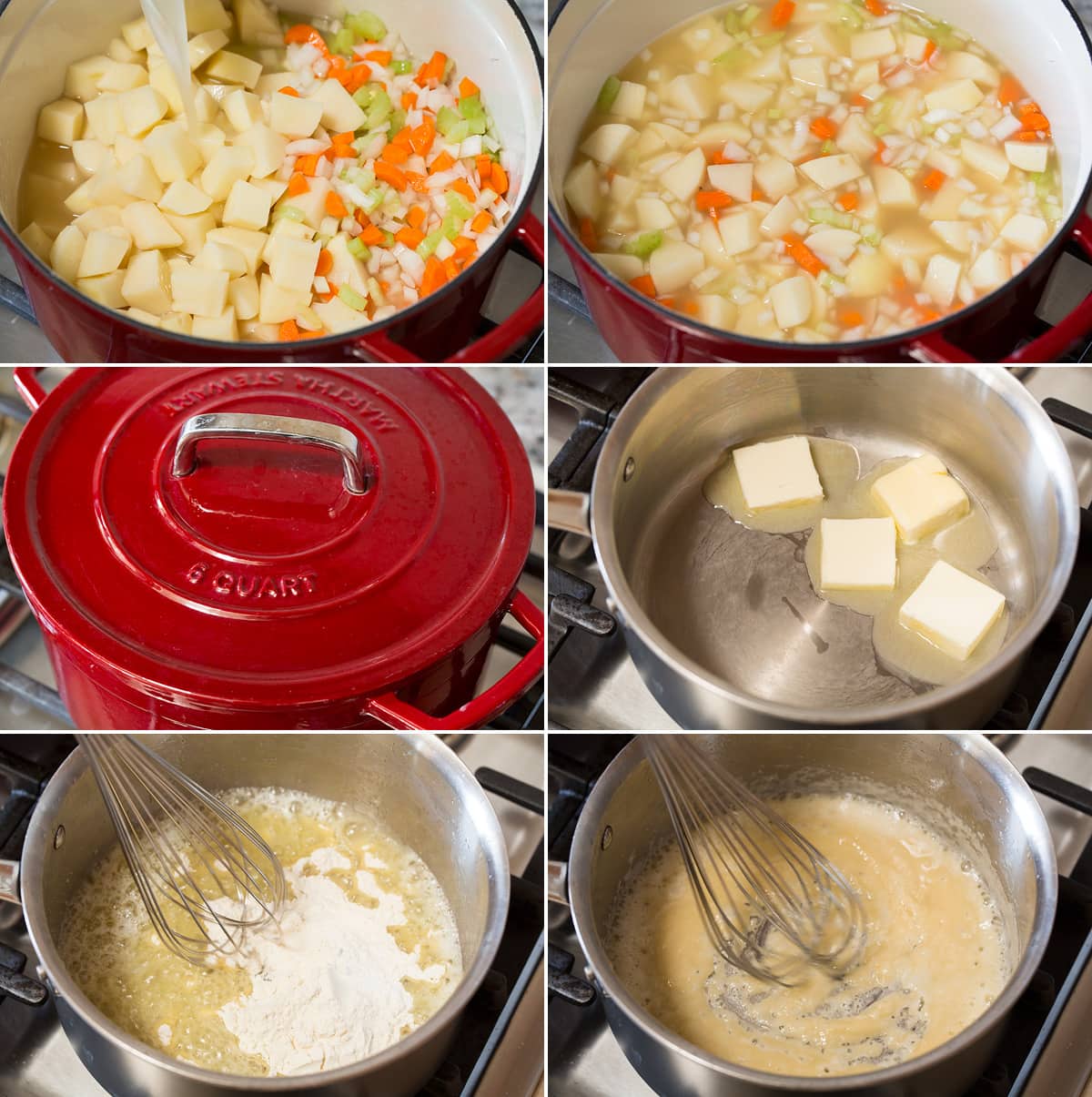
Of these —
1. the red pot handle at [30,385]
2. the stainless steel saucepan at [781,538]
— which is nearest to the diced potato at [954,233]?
the stainless steel saucepan at [781,538]

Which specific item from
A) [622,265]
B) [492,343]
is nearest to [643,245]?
[622,265]

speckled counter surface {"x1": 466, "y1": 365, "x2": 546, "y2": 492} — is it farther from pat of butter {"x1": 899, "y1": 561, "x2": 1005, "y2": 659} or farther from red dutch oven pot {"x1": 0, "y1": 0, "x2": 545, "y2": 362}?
pat of butter {"x1": 899, "y1": 561, "x2": 1005, "y2": 659}

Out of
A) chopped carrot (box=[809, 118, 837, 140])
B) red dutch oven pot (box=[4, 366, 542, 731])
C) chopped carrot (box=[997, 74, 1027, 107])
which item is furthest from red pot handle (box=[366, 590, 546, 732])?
chopped carrot (box=[997, 74, 1027, 107])

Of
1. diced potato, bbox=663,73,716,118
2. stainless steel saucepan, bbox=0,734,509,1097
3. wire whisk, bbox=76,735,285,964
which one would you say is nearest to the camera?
stainless steel saucepan, bbox=0,734,509,1097

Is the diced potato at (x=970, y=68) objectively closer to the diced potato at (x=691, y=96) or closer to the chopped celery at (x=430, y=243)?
the diced potato at (x=691, y=96)

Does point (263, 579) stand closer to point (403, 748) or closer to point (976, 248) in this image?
point (403, 748)
